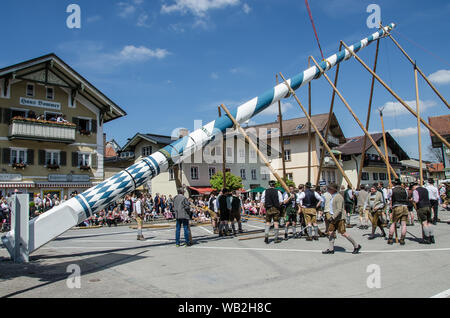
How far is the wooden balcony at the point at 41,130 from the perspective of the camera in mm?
25109

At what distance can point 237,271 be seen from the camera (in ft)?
22.2

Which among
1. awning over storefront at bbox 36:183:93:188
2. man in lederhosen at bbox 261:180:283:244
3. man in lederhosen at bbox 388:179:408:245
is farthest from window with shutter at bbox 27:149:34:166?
man in lederhosen at bbox 388:179:408:245

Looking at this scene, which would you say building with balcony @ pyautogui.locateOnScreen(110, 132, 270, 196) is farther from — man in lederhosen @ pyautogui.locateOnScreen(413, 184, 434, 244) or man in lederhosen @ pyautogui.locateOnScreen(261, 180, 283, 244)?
man in lederhosen @ pyautogui.locateOnScreen(413, 184, 434, 244)

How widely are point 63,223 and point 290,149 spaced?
37974 millimetres

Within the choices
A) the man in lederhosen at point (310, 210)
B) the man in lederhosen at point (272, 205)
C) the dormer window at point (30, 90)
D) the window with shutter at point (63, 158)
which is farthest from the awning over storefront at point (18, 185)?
the man in lederhosen at point (310, 210)

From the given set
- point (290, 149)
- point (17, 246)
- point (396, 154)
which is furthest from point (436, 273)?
point (396, 154)

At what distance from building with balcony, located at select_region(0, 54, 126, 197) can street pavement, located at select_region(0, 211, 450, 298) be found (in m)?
18.0

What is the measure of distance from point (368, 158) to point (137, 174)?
44.5 m

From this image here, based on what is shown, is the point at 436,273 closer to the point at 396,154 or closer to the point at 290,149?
the point at 290,149

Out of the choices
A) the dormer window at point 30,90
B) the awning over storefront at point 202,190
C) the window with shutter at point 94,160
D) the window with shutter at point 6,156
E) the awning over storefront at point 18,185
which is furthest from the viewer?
the awning over storefront at point 202,190

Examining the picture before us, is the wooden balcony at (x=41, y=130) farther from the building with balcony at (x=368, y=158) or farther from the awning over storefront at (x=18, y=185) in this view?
the building with balcony at (x=368, y=158)

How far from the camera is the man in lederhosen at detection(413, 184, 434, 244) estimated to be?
31.5ft

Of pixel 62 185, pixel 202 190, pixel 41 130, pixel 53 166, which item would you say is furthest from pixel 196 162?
pixel 41 130
